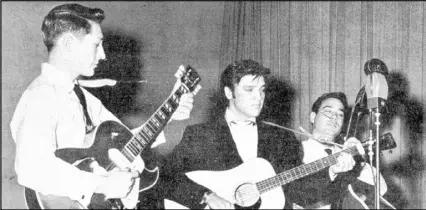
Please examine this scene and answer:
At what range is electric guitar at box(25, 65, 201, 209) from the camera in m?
2.40

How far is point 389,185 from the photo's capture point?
11.5 feet

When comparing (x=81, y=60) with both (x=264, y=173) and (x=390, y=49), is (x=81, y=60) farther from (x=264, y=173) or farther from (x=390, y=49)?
(x=390, y=49)

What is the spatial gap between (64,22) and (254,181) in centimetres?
134

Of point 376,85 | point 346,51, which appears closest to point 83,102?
point 376,85

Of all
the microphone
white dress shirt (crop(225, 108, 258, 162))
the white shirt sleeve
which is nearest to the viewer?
the white shirt sleeve

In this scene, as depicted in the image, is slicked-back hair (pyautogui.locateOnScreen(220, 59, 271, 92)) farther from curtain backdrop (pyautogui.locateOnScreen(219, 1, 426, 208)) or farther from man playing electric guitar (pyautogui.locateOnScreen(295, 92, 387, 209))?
curtain backdrop (pyautogui.locateOnScreen(219, 1, 426, 208))

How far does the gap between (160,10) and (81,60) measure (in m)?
1.21

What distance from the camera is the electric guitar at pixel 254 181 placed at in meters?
2.87

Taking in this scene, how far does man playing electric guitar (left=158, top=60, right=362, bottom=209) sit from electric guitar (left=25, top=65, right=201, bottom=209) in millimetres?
272

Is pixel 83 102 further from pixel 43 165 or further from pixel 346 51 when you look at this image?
pixel 346 51

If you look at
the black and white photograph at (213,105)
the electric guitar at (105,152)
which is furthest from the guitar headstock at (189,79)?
the electric guitar at (105,152)

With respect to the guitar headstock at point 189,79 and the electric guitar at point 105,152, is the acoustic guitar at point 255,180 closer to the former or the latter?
the electric guitar at point 105,152

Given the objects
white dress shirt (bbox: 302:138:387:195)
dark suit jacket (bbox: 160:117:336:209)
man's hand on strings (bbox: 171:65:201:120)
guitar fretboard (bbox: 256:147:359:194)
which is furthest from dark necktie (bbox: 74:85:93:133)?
white dress shirt (bbox: 302:138:387:195)

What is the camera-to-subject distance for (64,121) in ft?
8.29
